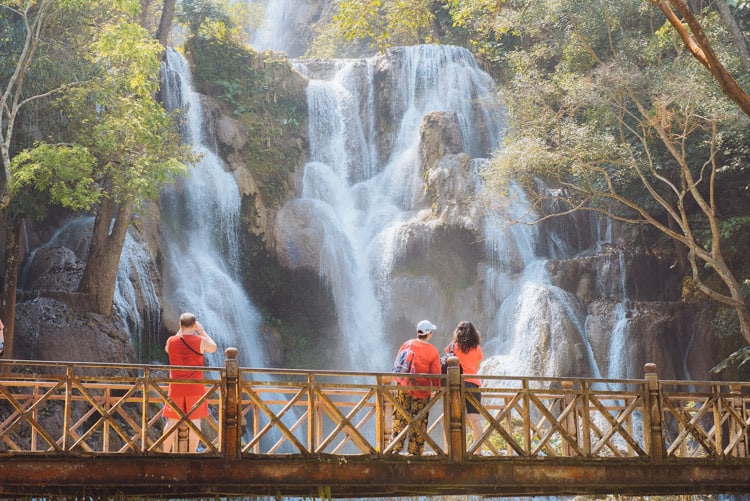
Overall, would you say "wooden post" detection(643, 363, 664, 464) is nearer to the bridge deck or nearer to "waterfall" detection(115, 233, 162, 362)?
the bridge deck

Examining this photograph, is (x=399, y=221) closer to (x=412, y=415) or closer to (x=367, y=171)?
(x=367, y=171)

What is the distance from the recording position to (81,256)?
21688 millimetres

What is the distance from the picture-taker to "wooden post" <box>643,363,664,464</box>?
38.6 ft

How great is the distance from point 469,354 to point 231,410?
3019mm

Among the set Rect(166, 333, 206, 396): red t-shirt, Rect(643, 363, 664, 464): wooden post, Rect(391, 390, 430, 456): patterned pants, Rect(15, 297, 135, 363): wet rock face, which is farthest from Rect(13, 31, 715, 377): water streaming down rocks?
Rect(391, 390, 430, 456): patterned pants

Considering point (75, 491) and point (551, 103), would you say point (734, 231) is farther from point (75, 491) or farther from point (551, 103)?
point (75, 491)

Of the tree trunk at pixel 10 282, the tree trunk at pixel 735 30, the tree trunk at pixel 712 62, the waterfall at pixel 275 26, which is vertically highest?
the waterfall at pixel 275 26

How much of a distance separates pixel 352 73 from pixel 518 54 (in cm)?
672

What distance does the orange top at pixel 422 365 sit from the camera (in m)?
10.9

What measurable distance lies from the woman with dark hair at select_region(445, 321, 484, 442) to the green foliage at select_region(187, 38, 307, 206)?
1697cm

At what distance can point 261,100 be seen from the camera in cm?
3006

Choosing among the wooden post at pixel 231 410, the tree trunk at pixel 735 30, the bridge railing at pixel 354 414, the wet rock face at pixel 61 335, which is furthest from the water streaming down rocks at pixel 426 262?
the wooden post at pixel 231 410

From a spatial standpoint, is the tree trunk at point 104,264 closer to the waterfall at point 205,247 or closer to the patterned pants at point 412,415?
the waterfall at point 205,247

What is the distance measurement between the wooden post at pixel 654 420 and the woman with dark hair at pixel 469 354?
89.4 inches
